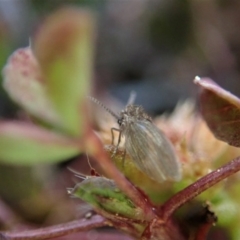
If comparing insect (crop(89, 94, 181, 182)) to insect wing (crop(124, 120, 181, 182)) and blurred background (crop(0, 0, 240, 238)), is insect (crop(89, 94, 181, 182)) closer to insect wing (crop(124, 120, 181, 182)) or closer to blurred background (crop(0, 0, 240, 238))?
insect wing (crop(124, 120, 181, 182))

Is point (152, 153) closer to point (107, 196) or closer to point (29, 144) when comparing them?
point (107, 196)

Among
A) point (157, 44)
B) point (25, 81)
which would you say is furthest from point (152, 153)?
point (157, 44)

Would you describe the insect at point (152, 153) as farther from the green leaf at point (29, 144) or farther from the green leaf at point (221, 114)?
the green leaf at point (29, 144)

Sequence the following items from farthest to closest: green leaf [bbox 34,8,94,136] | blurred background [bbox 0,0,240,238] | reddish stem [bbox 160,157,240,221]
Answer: blurred background [bbox 0,0,240,238] < reddish stem [bbox 160,157,240,221] < green leaf [bbox 34,8,94,136]

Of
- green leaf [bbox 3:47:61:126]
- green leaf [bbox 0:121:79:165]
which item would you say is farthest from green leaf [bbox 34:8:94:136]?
green leaf [bbox 3:47:61:126]

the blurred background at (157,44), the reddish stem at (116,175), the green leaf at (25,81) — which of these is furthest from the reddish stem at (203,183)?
the blurred background at (157,44)
